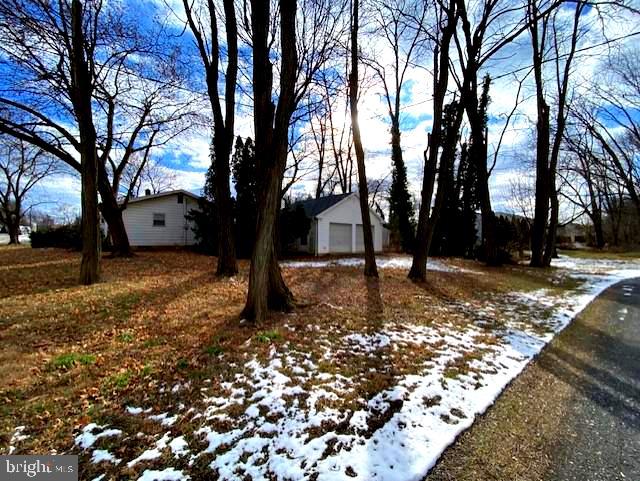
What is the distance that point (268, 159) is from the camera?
4.87 meters

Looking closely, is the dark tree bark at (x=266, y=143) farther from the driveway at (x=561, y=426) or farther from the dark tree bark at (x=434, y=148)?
the dark tree bark at (x=434, y=148)

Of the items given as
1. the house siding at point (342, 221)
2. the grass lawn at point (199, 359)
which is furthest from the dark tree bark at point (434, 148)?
the house siding at point (342, 221)

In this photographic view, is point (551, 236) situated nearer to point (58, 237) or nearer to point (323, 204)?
point (323, 204)

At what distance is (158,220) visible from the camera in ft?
64.6

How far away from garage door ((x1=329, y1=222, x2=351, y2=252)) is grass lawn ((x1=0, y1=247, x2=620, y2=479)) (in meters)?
12.1

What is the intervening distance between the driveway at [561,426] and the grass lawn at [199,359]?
379mm

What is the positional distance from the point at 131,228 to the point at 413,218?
61.3ft

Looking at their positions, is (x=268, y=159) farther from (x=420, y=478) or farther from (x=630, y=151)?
(x=630, y=151)

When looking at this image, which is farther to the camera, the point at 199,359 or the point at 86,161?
the point at 86,161

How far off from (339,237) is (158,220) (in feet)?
37.8

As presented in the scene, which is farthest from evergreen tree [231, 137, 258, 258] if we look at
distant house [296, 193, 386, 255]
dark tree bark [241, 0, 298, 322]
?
dark tree bark [241, 0, 298, 322]

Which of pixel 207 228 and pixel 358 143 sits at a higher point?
pixel 358 143

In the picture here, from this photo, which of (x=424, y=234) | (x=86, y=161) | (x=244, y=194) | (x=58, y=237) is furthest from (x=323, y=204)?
(x=58, y=237)

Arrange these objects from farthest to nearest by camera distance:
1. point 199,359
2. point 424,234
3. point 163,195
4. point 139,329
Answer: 1. point 163,195
2. point 424,234
3. point 139,329
4. point 199,359
